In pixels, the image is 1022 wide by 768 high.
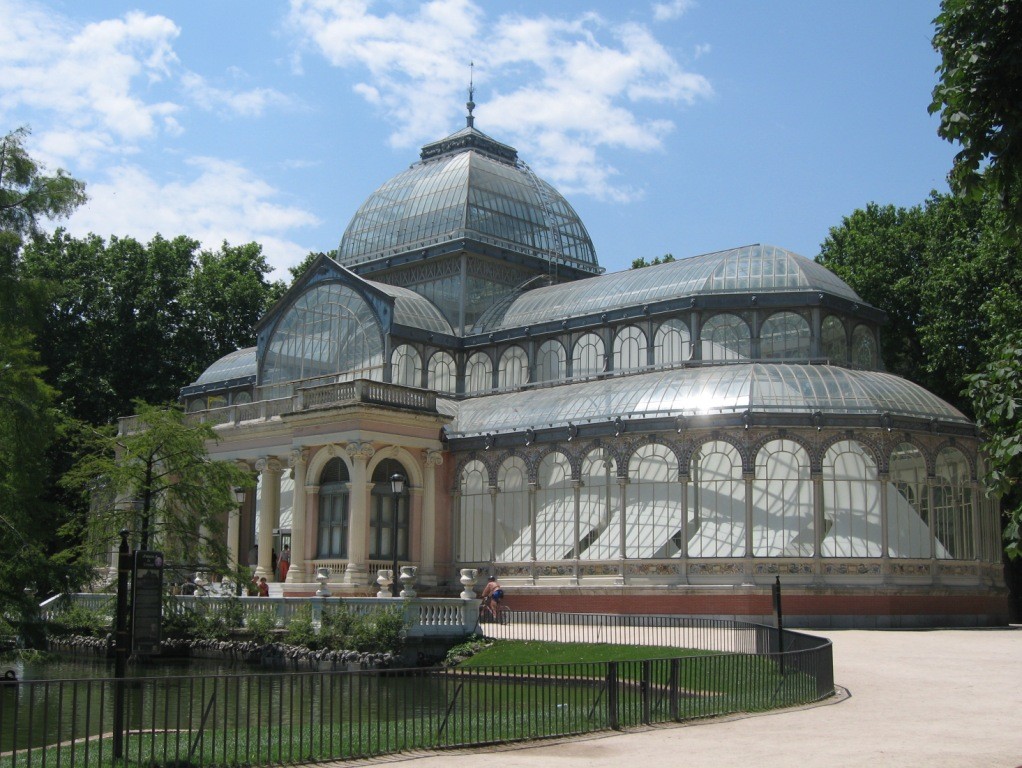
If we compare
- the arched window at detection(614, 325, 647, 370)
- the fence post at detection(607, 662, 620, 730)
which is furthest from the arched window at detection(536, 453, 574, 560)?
the fence post at detection(607, 662, 620, 730)

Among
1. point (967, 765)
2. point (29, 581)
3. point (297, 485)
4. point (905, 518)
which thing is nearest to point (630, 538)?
point (905, 518)

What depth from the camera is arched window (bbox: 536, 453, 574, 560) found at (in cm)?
4088

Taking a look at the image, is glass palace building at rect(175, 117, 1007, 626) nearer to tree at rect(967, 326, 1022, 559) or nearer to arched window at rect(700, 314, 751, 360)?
arched window at rect(700, 314, 751, 360)

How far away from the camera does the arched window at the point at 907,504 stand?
1485 inches

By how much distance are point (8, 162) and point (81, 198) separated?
1.49 meters

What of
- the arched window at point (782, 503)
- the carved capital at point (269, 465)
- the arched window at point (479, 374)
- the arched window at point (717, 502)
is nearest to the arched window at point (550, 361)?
the arched window at point (479, 374)

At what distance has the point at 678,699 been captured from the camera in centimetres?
1845

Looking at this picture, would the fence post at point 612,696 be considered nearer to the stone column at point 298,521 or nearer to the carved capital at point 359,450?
the carved capital at point 359,450

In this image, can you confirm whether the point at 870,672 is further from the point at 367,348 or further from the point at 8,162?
the point at 367,348

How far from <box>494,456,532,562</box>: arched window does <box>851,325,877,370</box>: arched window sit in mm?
13043

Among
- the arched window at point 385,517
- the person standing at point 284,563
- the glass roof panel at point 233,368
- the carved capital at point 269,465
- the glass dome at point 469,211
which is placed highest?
the glass dome at point 469,211

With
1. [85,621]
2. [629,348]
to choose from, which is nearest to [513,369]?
[629,348]

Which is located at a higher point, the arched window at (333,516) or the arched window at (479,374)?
the arched window at (479,374)

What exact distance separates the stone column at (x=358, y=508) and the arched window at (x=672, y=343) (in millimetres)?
11261
